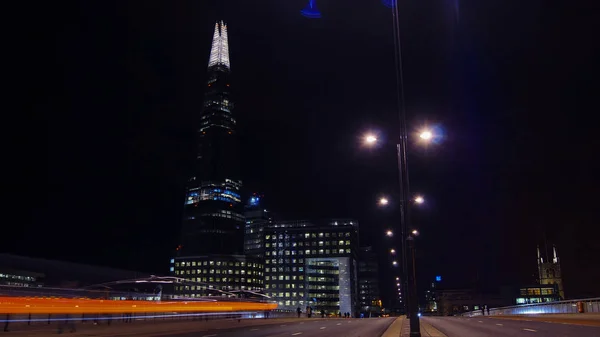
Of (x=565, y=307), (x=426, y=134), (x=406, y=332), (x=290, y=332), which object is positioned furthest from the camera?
(x=565, y=307)

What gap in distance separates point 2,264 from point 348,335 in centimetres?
13241

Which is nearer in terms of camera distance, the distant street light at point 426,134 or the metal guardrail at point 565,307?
the distant street light at point 426,134

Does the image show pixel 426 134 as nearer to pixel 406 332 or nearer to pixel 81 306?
pixel 406 332

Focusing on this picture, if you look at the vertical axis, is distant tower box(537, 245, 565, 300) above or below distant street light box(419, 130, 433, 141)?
below

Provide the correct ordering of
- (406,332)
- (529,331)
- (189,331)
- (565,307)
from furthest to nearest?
(565,307) < (189,331) < (406,332) < (529,331)

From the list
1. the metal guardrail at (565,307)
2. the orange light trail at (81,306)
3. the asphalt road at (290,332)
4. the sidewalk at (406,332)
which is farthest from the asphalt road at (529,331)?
the orange light trail at (81,306)

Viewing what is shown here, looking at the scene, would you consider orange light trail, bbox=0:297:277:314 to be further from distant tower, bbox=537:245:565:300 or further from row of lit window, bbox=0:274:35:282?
distant tower, bbox=537:245:565:300

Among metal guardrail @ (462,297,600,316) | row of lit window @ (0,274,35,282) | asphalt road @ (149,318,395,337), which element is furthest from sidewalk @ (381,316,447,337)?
row of lit window @ (0,274,35,282)

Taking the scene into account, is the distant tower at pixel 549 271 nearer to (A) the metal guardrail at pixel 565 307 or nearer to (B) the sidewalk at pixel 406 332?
(A) the metal guardrail at pixel 565 307

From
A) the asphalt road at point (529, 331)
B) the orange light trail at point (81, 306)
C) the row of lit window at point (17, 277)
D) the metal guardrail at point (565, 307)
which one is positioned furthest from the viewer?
the row of lit window at point (17, 277)

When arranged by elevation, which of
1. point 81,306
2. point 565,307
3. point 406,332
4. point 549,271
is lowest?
point 565,307

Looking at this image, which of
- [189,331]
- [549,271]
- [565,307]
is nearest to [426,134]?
[189,331]

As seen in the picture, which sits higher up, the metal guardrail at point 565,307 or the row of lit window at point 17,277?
the row of lit window at point 17,277

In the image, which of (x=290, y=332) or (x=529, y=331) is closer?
(x=529, y=331)
